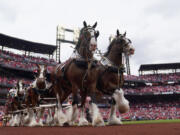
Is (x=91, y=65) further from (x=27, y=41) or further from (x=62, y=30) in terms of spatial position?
(x=62, y=30)

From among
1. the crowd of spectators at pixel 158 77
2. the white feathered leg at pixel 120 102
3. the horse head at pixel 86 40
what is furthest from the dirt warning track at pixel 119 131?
the crowd of spectators at pixel 158 77

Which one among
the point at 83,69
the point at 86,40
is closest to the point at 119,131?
the point at 83,69

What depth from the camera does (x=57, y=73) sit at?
23.0ft

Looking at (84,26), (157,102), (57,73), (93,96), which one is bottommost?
(157,102)

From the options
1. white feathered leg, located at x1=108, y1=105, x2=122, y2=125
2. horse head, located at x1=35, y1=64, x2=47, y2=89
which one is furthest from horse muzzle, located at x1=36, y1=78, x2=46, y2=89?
white feathered leg, located at x1=108, y1=105, x2=122, y2=125

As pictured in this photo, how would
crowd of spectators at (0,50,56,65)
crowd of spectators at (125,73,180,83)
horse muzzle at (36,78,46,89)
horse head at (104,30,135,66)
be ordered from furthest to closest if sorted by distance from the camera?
crowd of spectators at (125,73,180,83) → crowd of spectators at (0,50,56,65) → horse muzzle at (36,78,46,89) → horse head at (104,30,135,66)

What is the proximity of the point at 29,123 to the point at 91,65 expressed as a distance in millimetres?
4872

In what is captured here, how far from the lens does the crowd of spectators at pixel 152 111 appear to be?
3562 centimetres

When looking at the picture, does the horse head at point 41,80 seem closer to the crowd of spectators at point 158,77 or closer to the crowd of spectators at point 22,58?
the crowd of spectators at point 22,58

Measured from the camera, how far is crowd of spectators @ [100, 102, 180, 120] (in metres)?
35.6

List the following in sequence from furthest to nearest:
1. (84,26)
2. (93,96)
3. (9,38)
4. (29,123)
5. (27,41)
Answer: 1. (27,41)
2. (9,38)
3. (29,123)
4. (84,26)
5. (93,96)

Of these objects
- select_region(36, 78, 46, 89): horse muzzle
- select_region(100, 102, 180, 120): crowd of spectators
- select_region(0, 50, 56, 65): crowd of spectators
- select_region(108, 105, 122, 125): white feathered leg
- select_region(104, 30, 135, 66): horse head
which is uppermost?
select_region(0, 50, 56, 65): crowd of spectators

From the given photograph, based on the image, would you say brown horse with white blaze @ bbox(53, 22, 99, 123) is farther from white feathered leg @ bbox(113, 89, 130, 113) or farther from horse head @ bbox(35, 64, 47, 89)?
horse head @ bbox(35, 64, 47, 89)

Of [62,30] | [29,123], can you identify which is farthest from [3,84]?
[29,123]
